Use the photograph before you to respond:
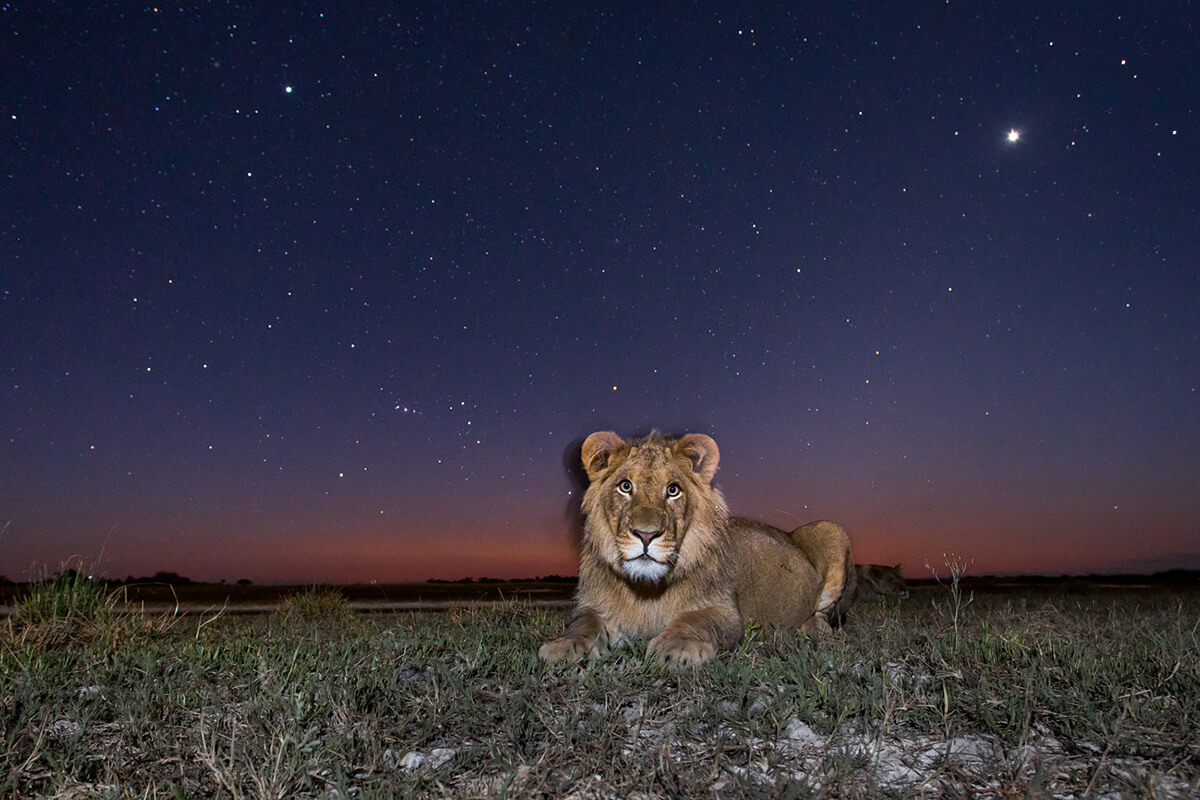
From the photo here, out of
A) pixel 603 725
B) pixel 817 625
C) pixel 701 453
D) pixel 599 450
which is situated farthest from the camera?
pixel 817 625

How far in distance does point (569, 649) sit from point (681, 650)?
0.69 metres

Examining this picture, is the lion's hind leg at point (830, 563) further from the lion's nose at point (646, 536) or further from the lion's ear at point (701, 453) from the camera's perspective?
the lion's nose at point (646, 536)

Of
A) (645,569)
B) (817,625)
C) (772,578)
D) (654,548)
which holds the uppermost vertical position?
(654,548)

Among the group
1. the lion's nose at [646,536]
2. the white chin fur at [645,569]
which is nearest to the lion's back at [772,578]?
the white chin fur at [645,569]

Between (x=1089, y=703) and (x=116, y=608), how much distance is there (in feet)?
24.7

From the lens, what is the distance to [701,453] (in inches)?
252

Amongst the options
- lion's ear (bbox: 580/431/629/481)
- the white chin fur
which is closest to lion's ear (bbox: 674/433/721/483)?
lion's ear (bbox: 580/431/629/481)

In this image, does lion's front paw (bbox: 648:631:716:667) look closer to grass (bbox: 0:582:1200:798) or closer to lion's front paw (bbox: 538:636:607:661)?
grass (bbox: 0:582:1200:798)

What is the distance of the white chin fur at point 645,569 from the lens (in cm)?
562

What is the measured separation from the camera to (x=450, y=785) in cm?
295

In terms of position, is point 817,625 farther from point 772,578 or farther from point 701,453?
point 701,453

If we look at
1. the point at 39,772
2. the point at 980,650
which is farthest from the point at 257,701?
the point at 980,650

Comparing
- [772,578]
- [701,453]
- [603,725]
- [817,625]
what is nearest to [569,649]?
[603,725]

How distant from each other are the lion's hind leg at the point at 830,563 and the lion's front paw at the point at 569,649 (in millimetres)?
4119
